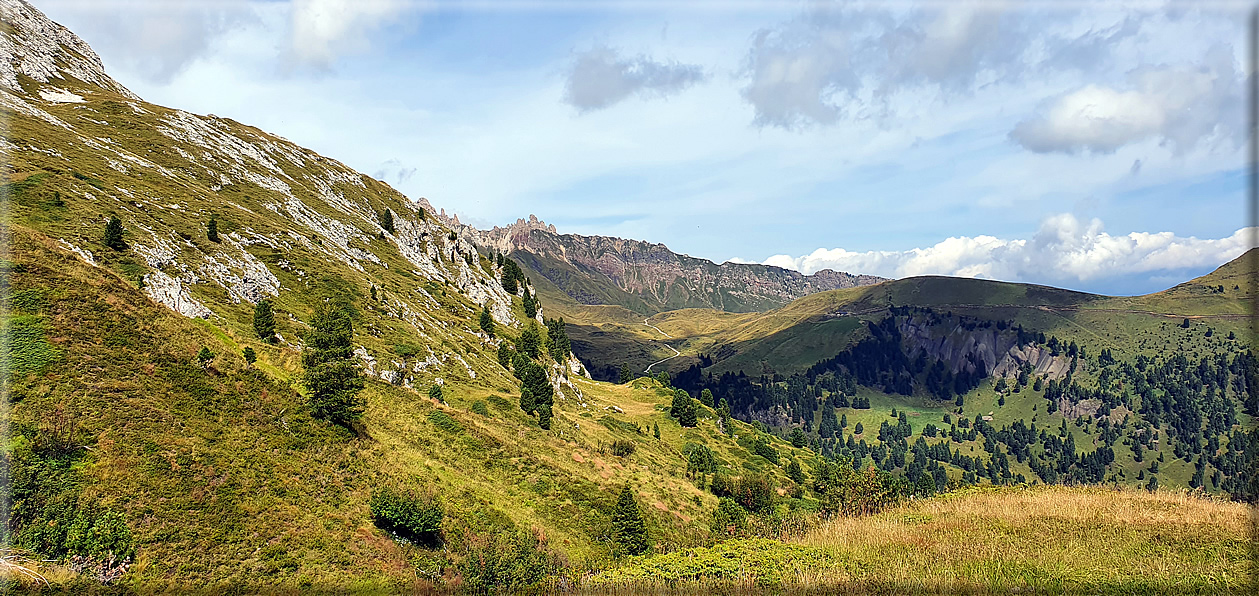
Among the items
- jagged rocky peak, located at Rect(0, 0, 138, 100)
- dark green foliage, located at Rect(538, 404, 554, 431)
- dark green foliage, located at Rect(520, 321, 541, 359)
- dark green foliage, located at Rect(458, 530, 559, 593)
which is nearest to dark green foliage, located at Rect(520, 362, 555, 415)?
dark green foliage, located at Rect(538, 404, 554, 431)

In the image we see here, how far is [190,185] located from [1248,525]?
345 ft

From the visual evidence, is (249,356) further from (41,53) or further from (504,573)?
(41,53)

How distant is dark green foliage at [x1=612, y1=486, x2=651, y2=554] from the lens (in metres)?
30.0

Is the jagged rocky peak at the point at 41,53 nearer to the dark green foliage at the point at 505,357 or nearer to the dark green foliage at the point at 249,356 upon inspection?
the dark green foliage at the point at 505,357

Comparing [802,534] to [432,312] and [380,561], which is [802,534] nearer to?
[380,561]

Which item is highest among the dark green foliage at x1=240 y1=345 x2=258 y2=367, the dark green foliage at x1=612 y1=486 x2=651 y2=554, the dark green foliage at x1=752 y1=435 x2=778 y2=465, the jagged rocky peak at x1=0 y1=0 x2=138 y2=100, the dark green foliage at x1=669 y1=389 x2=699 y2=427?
the jagged rocky peak at x1=0 y1=0 x2=138 y2=100

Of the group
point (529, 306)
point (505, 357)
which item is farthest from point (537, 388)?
point (529, 306)

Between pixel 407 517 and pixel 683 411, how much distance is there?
8855 centimetres

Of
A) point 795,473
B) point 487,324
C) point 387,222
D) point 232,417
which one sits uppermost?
point 387,222

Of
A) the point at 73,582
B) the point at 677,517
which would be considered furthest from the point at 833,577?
the point at 677,517

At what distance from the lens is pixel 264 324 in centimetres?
4594

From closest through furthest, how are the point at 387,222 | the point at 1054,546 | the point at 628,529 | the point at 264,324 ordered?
the point at 1054,546
the point at 628,529
the point at 264,324
the point at 387,222

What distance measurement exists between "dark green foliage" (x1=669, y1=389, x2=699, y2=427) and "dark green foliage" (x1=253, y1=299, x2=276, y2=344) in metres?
75.6

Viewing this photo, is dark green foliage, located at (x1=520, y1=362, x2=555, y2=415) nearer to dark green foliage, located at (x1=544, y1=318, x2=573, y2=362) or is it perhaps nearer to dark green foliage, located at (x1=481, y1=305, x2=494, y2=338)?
dark green foliage, located at (x1=481, y1=305, x2=494, y2=338)
